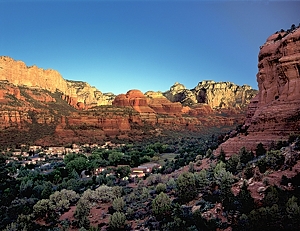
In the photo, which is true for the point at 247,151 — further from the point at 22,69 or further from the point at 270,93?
the point at 22,69

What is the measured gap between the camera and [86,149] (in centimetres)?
5941

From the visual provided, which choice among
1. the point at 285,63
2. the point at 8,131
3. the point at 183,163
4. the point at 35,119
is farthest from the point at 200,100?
the point at 285,63

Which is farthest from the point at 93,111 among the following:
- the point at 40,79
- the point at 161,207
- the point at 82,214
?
the point at 161,207

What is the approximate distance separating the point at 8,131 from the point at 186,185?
63531 mm

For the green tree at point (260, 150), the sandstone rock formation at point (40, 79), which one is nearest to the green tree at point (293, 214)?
the green tree at point (260, 150)

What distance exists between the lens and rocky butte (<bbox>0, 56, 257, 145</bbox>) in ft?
231

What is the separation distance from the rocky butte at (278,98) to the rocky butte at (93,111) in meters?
54.4

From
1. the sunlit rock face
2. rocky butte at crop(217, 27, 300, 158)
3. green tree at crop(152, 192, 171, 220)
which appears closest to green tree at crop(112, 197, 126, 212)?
green tree at crop(152, 192, 171, 220)

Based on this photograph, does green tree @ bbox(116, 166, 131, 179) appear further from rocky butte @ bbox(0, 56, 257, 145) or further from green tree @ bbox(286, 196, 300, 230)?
rocky butte @ bbox(0, 56, 257, 145)

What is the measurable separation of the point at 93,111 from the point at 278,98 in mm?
66119

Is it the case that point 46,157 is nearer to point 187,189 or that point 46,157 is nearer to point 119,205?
point 119,205

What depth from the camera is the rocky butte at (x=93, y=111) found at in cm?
7050

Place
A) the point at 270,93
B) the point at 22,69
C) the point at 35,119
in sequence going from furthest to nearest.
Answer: the point at 22,69, the point at 35,119, the point at 270,93

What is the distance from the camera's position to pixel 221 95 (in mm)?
131500
